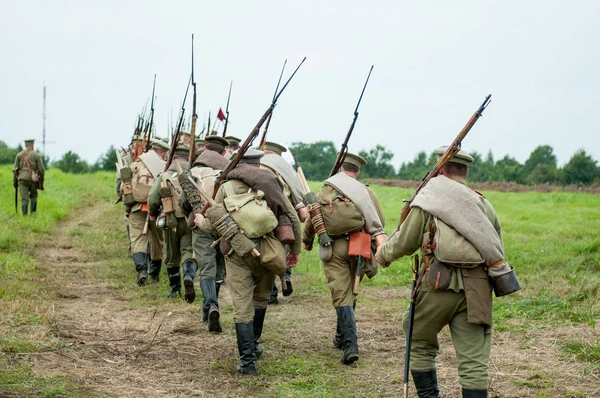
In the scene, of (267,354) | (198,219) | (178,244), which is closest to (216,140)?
(198,219)

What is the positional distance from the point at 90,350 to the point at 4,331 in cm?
91

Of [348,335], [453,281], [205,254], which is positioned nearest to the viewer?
[453,281]

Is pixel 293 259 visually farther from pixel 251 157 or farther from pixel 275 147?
pixel 275 147

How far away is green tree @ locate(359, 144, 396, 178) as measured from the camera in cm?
5606

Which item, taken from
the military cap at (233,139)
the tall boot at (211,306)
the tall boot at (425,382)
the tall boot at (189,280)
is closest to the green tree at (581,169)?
the military cap at (233,139)

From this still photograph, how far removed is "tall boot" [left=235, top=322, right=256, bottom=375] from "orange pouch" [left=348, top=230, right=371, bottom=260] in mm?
1193

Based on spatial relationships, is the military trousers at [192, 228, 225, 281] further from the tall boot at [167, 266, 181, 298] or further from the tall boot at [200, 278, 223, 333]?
the tall boot at [167, 266, 181, 298]

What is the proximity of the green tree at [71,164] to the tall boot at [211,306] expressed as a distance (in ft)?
130

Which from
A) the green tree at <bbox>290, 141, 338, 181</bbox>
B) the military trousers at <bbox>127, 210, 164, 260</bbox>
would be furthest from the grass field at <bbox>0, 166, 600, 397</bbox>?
the green tree at <bbox>290, 141, 338, 181</bbox>

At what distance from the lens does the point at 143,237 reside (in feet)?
35.3

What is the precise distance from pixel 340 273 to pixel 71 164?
41680 millimetres

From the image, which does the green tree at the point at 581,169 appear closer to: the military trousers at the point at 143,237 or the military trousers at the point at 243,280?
the military trousers at the point at 143,237

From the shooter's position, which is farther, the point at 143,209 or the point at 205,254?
the point at 143,209

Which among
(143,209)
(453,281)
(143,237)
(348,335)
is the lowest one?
(348,335)
